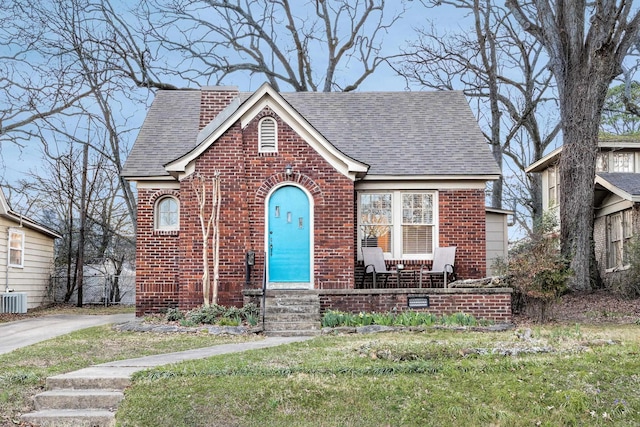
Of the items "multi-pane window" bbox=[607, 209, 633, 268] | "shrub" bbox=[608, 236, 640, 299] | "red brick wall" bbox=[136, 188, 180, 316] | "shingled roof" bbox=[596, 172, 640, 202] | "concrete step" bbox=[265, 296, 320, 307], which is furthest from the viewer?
"multi-pane window" bbox=[607, 209, 633, 268]

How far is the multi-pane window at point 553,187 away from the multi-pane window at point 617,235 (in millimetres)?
3774

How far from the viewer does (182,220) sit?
17.5 m

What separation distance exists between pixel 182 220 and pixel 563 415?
11.1 metres

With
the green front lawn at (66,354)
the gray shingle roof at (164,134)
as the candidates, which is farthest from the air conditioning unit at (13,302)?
the green front lawn at (66,354)

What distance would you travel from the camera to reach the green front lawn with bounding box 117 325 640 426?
27.2 feet

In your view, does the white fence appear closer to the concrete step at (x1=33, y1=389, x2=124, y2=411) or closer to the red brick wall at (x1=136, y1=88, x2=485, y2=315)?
the red brick wall at (x1=136, y1=88, x2=485, y2=315)

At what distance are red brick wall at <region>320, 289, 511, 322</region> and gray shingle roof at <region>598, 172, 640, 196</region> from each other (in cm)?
1007

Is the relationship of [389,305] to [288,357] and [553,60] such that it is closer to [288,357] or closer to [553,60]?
[288,357]

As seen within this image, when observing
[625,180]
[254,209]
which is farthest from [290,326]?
[625,180]

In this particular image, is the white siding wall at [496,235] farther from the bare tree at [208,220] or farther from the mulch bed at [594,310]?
the bare tree at [208,220]

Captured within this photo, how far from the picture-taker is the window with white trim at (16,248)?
78.1ft

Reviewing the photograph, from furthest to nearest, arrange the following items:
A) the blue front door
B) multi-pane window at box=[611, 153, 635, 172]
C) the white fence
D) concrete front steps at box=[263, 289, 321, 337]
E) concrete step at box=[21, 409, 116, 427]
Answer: multi-pane window at box=[611, 153, 635, 172] → the white fence → the blue front door → concrete front steps at box=[263, 289, 321, 337] → concrete step at box=[21, 409, 116, 427]

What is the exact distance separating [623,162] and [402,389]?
22.7 meters

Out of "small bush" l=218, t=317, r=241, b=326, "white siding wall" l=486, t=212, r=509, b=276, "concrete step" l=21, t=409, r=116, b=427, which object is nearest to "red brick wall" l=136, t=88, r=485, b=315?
"small bush" l=218, t=317, r=241, b=326
